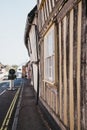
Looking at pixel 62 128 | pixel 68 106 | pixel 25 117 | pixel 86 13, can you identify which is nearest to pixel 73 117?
pixel 68 106

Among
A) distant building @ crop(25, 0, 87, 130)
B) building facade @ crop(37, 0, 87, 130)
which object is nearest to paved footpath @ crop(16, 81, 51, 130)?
distant building @ crop(25, 0, 87, 130)

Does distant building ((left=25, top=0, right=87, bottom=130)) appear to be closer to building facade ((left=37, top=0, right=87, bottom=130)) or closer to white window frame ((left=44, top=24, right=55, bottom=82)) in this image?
building facade ((left=37, top=0, right=87, bottom=130))

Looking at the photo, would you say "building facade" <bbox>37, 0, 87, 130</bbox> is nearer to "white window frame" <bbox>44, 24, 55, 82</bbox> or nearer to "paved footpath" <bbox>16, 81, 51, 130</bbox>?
"white window frame" <bbox>44, 24, 55, 82</bbox>

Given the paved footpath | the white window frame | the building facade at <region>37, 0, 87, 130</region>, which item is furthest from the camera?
the paved footpath

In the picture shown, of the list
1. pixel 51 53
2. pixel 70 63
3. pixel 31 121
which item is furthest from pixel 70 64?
pixel 31 121

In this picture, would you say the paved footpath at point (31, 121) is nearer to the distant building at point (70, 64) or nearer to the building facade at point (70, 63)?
the distant building at point (70, 64)

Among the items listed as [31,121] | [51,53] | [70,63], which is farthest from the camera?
[31,121]

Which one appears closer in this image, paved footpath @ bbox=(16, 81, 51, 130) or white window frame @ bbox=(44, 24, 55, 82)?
white window frame @ bbox=(44, 24, 55, 82)

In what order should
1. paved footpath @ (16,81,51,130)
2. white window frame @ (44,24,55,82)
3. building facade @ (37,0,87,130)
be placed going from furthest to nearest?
paved footpath @ (16,81,51,130) → white window frame @ (44,24,55,82) → building facade @ (37,0,87,130)

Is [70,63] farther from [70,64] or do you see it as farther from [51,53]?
[51,53]

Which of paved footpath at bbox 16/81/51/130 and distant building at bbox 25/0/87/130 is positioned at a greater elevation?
distant building at bbox 25/0/87/130

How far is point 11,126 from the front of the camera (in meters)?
12.1

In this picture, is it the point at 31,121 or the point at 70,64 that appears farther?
the point at 31,121

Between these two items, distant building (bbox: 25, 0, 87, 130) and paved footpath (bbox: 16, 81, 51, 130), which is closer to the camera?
distant building (bbox: 25, 0, 87, 130)
